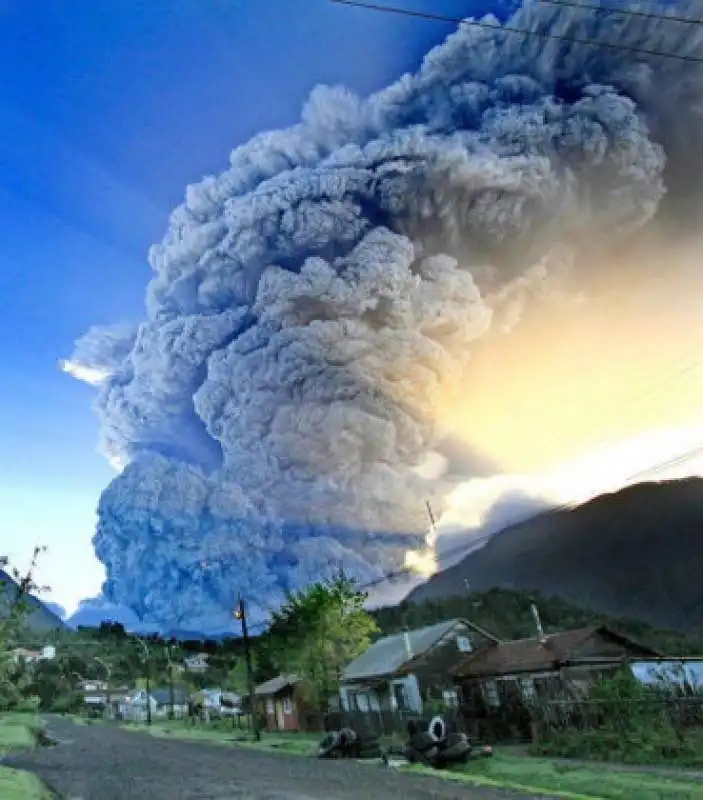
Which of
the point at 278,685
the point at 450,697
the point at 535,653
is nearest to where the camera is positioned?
the point at 535,653

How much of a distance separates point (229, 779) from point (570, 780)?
874 centimetres

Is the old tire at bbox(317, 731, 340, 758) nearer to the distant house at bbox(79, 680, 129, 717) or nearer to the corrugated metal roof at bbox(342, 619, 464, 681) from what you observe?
the corrugated metal roof at bbox(342, 619, 464, 681)

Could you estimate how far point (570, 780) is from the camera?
14703mm

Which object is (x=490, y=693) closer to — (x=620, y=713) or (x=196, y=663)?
(x=620, y=713)

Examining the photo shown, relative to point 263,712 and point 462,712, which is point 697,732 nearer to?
point 462,712

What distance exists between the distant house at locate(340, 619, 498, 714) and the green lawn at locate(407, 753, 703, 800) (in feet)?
54.5

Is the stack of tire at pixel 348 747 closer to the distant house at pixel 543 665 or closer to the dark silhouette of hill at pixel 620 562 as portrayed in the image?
the distant house at pixel 543 665

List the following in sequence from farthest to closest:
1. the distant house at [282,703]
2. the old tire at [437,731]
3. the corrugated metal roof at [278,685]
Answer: the corrugated metal roof at [278,685] → the distant house at [282,703] → the old tire at [437,731]

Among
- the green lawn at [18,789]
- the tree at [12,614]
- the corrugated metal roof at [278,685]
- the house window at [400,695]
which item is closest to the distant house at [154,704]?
the corrugated metal roof at [278,685]

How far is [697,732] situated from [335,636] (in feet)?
104

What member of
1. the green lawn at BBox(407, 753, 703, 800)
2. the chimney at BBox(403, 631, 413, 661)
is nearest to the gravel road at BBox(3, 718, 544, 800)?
the green lawn at BBox(407, 753, 703, 800)

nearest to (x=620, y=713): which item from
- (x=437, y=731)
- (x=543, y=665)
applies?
(x=437, y=731)

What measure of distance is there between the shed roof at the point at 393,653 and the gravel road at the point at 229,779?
11804 mm

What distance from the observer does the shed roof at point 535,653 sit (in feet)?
94.2
